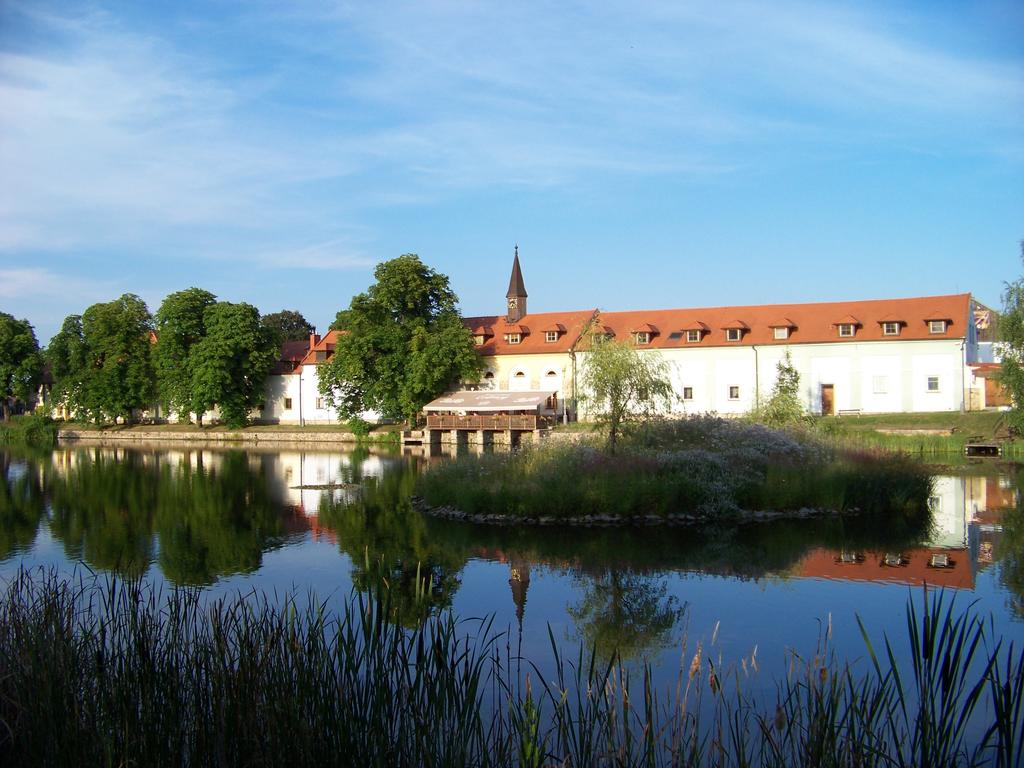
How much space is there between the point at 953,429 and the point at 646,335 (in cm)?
1993

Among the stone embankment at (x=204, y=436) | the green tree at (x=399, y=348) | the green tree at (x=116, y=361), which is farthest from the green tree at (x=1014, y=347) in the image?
the green tree at (x=116, y=361)

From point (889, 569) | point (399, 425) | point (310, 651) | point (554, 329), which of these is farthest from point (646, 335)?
point (310, 651)

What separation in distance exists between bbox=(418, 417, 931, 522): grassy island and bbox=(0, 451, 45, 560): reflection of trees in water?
9535mm

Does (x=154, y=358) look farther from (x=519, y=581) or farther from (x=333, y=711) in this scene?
(x=333, y=711)

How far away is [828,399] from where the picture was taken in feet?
167

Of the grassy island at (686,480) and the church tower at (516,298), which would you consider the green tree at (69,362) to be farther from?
the grassy island at (686,480)

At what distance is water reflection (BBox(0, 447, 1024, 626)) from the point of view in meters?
14.0

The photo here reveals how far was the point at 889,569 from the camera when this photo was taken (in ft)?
51.0

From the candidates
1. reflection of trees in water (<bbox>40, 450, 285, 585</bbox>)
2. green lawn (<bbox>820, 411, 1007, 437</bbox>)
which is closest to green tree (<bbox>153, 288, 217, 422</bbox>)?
reflection of trees in water (<bbox>40, 450, 285, 585</bbox>)

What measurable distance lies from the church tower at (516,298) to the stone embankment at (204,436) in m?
14.5

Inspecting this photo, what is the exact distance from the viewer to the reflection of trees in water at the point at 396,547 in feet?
43.4

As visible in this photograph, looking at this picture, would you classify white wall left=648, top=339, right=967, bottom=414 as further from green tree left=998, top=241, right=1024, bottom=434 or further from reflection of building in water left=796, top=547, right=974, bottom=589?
reflection of building in water left=796, top=547, right=974, bottom=589

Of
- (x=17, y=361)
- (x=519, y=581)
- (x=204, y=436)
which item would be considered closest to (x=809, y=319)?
(x=204, y=436)

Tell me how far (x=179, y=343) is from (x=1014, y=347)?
161 feet
